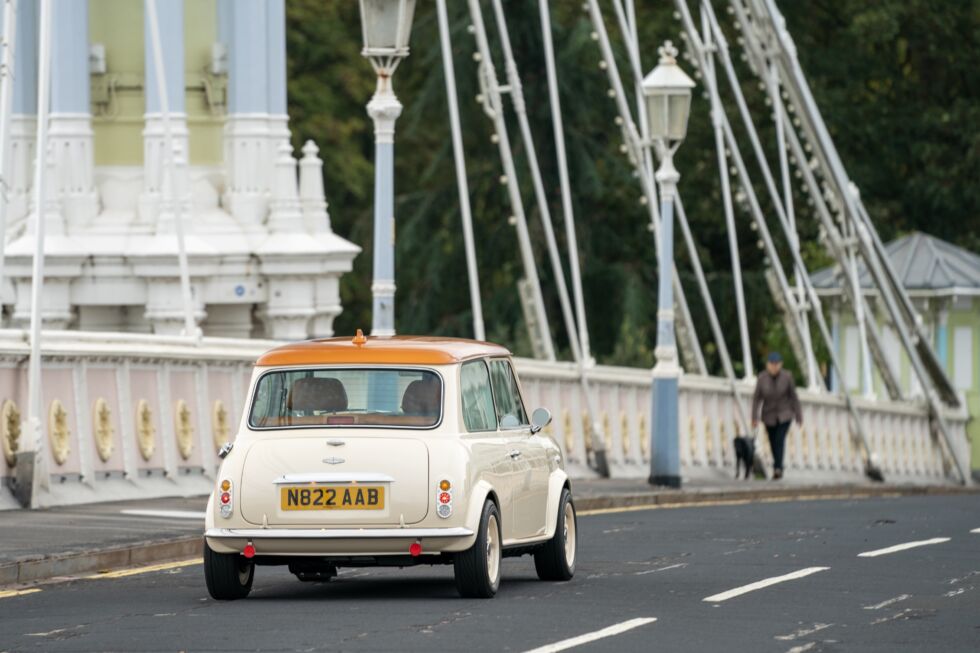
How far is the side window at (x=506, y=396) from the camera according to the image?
1553 centimetres

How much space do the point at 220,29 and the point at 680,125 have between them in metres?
8.57

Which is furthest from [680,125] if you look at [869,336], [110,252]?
[869,336]

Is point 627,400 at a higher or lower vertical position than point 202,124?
lower

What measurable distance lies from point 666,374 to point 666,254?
4.09 ft

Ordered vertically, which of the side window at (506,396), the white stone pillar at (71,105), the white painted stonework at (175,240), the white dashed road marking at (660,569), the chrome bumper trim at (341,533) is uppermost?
the white stone pillar at (71,105)

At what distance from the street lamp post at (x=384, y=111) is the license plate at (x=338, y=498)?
7.47 metres

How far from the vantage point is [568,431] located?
31234mm

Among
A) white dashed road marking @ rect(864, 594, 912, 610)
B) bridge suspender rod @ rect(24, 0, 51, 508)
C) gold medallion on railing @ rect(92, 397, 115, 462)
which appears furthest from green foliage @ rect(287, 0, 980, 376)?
white dashed road marking @ rect(864, 594, 912, 610)

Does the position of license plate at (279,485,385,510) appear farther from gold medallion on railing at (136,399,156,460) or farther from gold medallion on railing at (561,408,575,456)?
gold medallion on railing at (561,408,575,456)

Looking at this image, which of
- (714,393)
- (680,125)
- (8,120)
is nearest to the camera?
(8,120)

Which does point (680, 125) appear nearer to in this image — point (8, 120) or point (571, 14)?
point (8, 120)

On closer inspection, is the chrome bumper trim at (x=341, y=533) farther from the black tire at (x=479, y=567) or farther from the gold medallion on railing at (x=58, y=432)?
the gold medallion on railing at (x=58, y=432)

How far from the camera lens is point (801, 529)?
69.6ft

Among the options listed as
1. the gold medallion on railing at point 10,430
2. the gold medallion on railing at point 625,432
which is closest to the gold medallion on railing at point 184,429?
the gold medallion on railing at point 10,430
